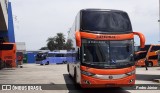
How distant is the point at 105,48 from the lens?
1384 cm

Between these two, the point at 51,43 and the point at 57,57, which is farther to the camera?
the point at 51,43

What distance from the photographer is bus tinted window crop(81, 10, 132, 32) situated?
14.1 meters

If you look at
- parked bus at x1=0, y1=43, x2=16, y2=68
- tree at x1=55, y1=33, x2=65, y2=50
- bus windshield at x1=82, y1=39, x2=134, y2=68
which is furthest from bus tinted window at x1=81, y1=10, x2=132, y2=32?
tree at x1=55, y1=33, x2=65, y2=50

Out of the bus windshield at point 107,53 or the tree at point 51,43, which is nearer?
the bus windshield at point 107,53

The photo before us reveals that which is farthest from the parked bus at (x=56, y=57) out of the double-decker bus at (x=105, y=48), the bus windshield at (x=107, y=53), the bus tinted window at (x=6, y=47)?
the bus windshield at (x=107, y=53)

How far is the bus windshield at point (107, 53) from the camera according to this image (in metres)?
13.7

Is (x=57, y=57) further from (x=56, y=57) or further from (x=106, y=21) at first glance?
(x=106, y=21)

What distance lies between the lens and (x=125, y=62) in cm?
1372

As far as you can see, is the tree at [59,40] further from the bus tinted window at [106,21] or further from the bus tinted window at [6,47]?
the bus tinted window at [106,21]

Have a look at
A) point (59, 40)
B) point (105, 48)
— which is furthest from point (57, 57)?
point (105, 48)

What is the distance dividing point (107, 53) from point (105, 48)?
216 mm

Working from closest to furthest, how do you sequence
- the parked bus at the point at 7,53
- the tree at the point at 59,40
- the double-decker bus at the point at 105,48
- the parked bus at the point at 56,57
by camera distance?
the double-decker bus at the point at 105,48 < the parked bus at the point at 7,53 < the parked bus at the point at 56,57 < the tree at the point at 59,40

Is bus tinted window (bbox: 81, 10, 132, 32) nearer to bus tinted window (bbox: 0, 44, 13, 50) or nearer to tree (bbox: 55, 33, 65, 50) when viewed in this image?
bus tinted window (bbox: 0, 44, 13, 50)

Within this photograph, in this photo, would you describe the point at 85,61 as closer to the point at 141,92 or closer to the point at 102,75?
the point at 102,75
